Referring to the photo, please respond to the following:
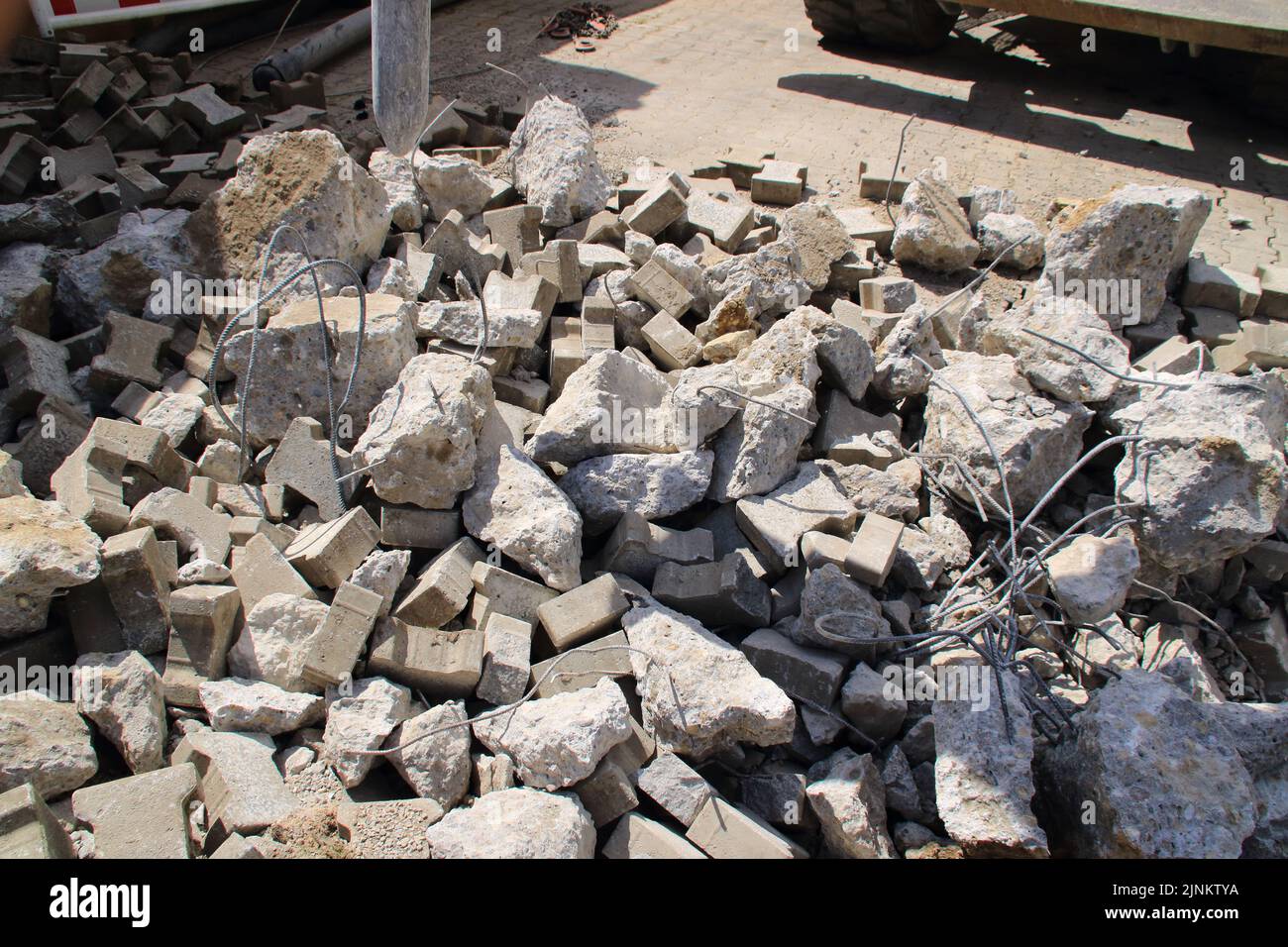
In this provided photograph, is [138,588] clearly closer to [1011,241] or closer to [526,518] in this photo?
[526,518]

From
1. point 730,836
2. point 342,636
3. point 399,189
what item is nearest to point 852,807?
point 730,836

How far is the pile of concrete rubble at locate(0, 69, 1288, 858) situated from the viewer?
3193 millimetres

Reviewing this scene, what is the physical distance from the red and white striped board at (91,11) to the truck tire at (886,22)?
6.40m

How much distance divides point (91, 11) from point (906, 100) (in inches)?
295

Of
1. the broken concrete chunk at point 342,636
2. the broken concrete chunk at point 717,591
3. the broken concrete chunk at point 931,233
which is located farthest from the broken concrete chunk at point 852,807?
the broken concrete chunk at point 931,233

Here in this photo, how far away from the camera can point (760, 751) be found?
3.63 metres

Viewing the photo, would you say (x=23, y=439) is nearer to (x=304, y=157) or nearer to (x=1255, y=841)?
(x=304, y=157)

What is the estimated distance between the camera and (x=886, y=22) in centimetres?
955

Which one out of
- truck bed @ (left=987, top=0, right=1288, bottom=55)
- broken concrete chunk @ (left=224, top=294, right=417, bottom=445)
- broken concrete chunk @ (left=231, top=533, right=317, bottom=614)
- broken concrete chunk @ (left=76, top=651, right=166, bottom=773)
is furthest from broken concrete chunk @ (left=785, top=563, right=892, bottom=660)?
truck bed @ (left=987, top=0, right=1288, bottom=55)

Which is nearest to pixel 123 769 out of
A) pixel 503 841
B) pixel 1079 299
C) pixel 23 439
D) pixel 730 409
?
pixel 503 841

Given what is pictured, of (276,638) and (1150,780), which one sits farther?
(276,638)

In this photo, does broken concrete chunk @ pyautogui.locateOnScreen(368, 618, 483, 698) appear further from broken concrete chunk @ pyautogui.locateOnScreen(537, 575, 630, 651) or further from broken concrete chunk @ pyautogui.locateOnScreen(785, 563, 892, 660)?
broken concrete chunk @ pyautogui.locateOnScreen(785, 563, 892, 660)

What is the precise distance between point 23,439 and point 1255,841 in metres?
5.29

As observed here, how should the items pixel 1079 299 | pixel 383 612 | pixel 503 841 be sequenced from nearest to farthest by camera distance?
pixel 503 841 < pixel 383 612 < pixel 1079 299
